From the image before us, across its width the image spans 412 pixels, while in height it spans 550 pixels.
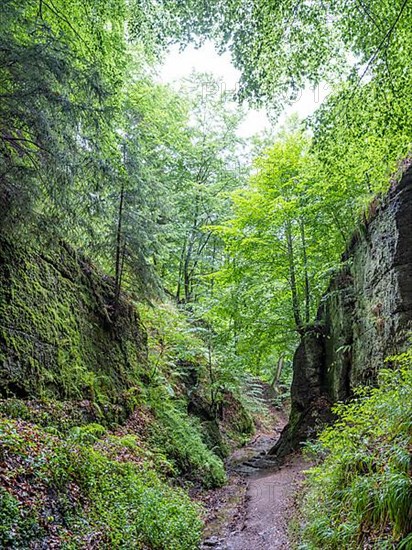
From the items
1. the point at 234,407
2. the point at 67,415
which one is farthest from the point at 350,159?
the point at 234,407

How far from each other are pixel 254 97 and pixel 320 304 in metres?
8.26

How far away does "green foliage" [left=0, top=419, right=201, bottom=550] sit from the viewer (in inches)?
157

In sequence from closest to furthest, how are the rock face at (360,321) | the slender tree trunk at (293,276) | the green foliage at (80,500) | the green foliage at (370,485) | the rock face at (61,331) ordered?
the green foliage at (370,485)
the green foliage at (80,500)
the rock face at (61,331)
the rock face at (360,321)
the slender tree trunk at (293,276)

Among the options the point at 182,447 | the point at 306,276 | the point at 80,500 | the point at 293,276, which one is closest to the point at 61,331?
the point at 80,500

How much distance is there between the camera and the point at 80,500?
15.9 feet

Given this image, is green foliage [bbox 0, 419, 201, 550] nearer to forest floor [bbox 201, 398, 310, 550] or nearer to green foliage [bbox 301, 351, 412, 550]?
forest floor [bbox 201, 398, 310, 550]

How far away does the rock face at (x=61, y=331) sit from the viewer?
6305 millimetres

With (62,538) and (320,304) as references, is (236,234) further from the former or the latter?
(62,538)

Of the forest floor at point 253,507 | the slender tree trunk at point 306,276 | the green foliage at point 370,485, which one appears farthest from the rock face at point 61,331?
the slender tree trunk at point 306,276

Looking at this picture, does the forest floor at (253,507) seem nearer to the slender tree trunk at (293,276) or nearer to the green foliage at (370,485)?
the green foliage at (370,485)

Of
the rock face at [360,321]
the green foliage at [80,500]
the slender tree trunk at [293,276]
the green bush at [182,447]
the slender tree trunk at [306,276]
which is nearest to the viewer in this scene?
the green foliage at [80,500]

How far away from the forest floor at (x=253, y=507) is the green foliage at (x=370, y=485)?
40.8 inches

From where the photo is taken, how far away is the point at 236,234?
1291 centimetres

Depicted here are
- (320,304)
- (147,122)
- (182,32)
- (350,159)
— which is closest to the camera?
(182,32)
